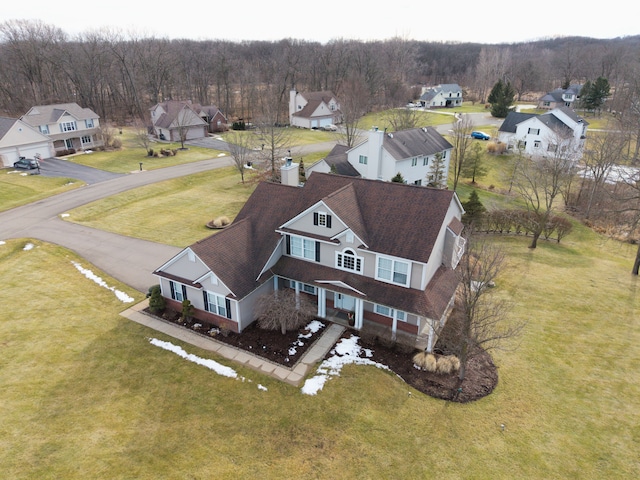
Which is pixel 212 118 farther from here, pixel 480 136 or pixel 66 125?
pixel 480 136

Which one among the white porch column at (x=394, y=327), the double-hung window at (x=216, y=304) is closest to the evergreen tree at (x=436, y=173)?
the white porch column at (x=394, y=327)

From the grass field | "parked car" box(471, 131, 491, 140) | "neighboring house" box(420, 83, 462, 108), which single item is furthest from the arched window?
"neighboring house" box(420, 83, 462, 108)

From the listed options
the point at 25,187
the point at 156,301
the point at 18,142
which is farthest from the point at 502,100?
the point at 18,142

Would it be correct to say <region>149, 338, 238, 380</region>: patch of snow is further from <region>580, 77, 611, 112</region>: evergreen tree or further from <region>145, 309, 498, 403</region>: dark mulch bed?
<region>580, 77, 611, 112</region>: evergreen tree

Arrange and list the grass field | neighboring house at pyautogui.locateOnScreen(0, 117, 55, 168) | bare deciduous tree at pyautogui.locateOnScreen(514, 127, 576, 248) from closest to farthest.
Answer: bare deciduous tree at pyautogui.locateOnScreen(514, 127, 576, 248)
the grass field
neighboring house at pyautogui.locateOnScreen(0, 117, 55, 168)

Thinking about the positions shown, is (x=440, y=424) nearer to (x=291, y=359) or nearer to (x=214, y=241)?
(x=291, y=359)

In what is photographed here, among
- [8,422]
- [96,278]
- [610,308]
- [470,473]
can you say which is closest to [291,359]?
[470,473]
